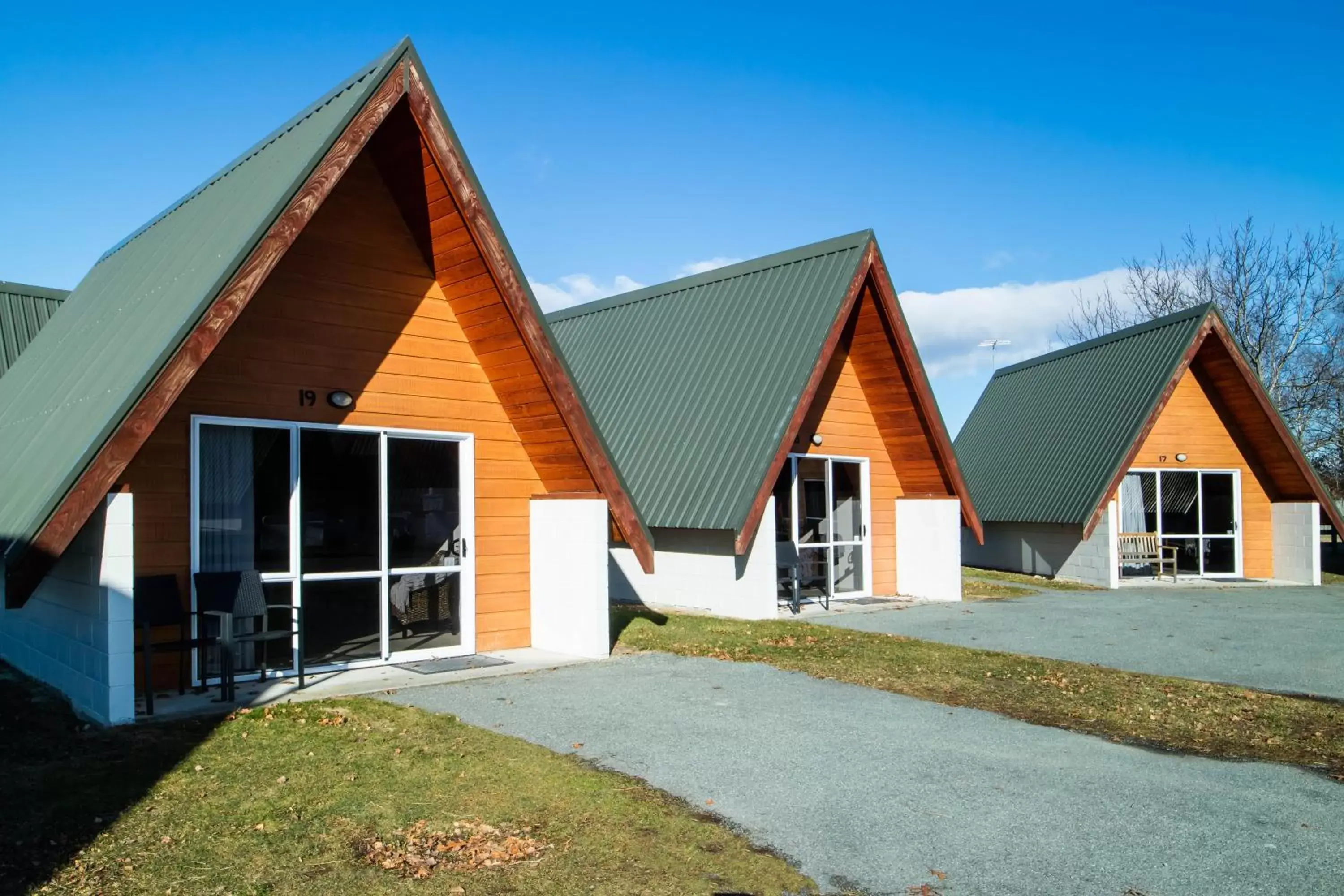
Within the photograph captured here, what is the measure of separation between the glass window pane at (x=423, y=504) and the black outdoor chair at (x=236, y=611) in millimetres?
1329

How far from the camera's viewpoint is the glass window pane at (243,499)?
29.0 ft

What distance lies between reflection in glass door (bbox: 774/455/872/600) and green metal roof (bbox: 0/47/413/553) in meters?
8.66

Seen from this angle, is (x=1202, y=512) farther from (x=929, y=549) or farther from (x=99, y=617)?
(x=99, y=617)

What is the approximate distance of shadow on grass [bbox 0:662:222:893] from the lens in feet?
16.2

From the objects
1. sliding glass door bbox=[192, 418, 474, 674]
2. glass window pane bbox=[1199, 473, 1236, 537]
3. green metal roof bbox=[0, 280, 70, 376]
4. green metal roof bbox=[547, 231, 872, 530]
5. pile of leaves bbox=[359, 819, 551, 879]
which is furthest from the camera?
glass window pane bbox=[1199, 473, 1236, 537]

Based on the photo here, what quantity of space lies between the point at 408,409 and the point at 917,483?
9986 mm

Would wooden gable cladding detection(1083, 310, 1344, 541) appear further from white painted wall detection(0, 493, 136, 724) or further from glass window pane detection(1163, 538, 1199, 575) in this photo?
white painted wall detection(0, 493, 136, 724)

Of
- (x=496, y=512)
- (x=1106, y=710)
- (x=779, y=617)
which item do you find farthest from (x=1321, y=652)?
(x=496, y=512)

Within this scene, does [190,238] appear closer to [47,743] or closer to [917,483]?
[47,743]

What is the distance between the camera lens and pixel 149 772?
6188 millimetres

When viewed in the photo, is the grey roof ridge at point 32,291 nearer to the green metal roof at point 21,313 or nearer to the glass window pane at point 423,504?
the green metal roof at point 21,313

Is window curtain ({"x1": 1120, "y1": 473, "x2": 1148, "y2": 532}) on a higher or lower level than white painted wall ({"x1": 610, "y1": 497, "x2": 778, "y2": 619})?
higher

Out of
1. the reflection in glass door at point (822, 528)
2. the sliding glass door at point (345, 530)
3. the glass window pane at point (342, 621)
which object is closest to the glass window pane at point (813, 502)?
the reflection in glass door at point (822, 528)

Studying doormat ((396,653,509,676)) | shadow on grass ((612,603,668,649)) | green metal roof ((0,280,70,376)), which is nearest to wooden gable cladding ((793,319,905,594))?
shadow on grass ((612,603,668,649))
